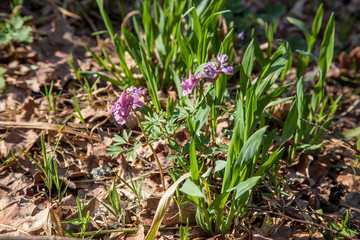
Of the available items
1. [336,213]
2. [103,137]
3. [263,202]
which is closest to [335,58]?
[336,213]

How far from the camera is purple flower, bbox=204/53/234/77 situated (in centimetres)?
138

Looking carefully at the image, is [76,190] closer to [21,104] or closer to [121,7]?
[21,104]

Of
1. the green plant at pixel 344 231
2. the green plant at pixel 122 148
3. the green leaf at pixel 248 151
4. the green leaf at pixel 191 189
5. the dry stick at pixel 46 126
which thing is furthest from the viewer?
the dry stick at pixel 46 126

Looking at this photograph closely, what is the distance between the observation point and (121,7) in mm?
2834

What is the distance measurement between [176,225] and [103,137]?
0.75m

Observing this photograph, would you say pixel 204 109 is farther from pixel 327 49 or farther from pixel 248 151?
pixel 327 49

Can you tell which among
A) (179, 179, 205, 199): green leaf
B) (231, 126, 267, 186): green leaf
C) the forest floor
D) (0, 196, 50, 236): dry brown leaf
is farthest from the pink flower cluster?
(0, 196, 50, 236): dry brown leaf

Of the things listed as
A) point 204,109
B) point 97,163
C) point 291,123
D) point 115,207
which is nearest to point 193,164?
point 204,109

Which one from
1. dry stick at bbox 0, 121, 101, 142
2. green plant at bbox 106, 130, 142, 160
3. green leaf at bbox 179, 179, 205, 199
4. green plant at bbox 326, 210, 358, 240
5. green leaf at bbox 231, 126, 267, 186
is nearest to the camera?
green leaf at bbox 179, 179, 205, 199

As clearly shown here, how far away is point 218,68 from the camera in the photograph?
1417 millimetres

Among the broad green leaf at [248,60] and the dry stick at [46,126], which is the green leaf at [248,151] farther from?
the dry stick at [46,126]

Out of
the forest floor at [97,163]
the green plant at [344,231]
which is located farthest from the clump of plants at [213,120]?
the green plant at [344,231]

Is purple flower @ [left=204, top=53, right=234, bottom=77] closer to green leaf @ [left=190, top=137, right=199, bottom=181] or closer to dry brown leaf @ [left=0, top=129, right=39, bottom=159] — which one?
green leaf @ [left=190, top=137, right=199, bottom=181]

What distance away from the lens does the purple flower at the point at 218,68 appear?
1380 mm
